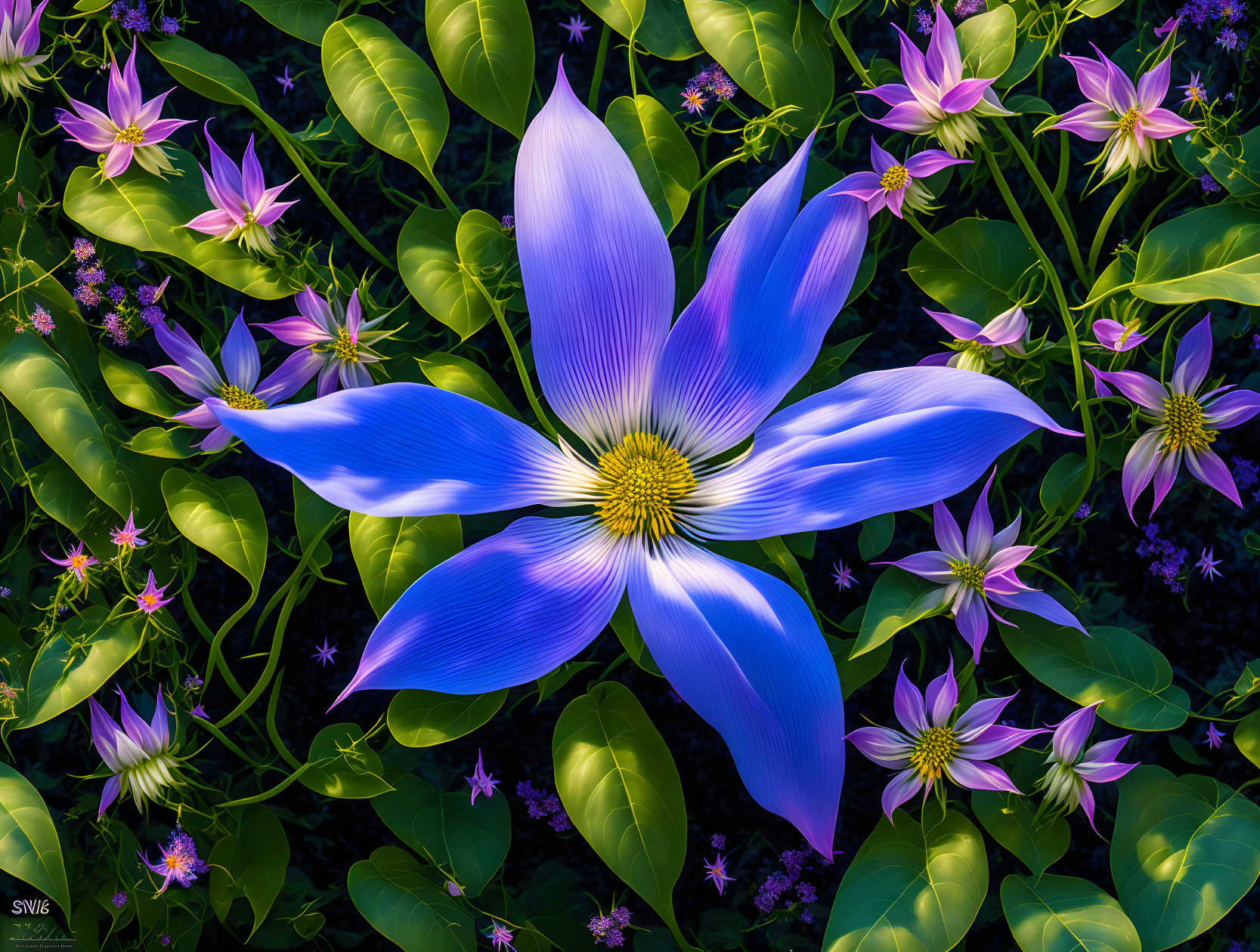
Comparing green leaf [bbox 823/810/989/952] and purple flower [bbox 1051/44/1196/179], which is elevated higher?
purple flower [bbox 1051/44/1196/179]

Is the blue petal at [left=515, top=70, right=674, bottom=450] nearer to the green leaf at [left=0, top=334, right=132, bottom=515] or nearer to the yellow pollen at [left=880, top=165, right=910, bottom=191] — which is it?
the yellow pollen at [left=880, top=165, right=910, bottom=191]

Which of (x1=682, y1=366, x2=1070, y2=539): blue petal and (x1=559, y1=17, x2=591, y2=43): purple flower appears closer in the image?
(x1=682, y1=366, x2=1070, y2=539): blue petal

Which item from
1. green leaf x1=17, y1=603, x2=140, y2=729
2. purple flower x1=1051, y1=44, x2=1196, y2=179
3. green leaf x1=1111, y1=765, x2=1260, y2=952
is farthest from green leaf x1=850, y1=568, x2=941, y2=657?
green leaf x1=17, y1=603, x2=140, y2=729

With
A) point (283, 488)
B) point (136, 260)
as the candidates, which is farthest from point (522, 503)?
point (136, 260)

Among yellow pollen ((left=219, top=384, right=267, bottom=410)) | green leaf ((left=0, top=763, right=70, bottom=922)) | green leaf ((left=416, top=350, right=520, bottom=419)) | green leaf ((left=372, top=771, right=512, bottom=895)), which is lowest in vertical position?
green leaf ((left=0, top=763, right=70, bottom=922))

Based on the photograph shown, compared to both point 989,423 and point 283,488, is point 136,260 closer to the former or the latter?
point 283,488

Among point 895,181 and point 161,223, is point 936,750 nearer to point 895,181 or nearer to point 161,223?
point 895,181
